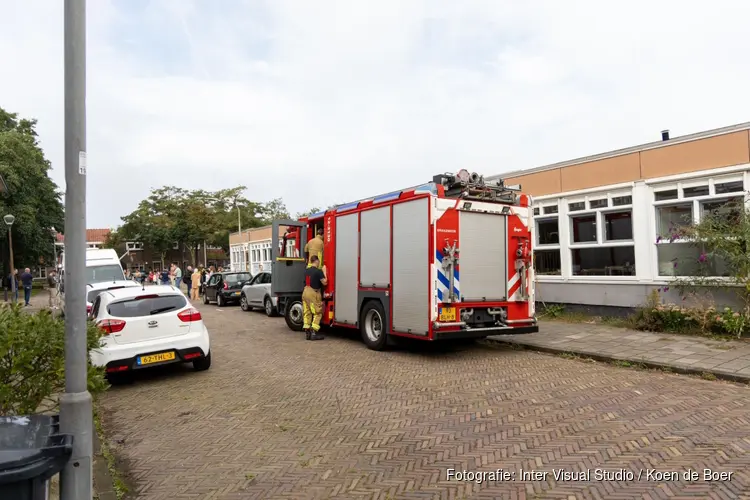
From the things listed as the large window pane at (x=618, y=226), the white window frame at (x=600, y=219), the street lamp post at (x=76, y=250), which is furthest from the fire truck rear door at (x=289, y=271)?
the street lamp post at (x=76, y=250)

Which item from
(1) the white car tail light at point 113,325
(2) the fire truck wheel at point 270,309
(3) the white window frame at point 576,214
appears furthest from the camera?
(2) the fire truck wheel at point 270,309

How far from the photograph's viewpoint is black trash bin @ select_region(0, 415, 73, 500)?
2.10 meters

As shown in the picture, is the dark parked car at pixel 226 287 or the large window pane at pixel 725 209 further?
the dark parked car at pixel 226 287

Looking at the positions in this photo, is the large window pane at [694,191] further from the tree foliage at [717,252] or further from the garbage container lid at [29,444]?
the garbage container lid at [29,444]

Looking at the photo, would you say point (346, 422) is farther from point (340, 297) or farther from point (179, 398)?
point (340, 297)

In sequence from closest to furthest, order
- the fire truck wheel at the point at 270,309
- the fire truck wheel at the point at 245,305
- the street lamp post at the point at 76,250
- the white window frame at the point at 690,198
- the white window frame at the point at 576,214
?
the street lamp post at the point at 76,250 → the white window frame at the point at 690,198 → the white window frame at the point at 576,214 → the fire truck wheel at the point at 270,309 → the fire truck wheel at the point at 245,305

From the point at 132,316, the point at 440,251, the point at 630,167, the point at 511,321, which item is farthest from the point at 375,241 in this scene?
the point at 630,167

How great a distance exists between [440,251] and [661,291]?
580cm

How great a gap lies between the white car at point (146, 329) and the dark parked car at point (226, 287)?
12613 mm

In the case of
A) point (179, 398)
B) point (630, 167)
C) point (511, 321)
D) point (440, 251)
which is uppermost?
point (630, 167)

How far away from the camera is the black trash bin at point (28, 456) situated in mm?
2098

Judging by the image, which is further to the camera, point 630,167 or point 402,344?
point 630,167

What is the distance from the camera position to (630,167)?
11.6 meters

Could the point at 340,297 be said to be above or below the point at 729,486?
above
